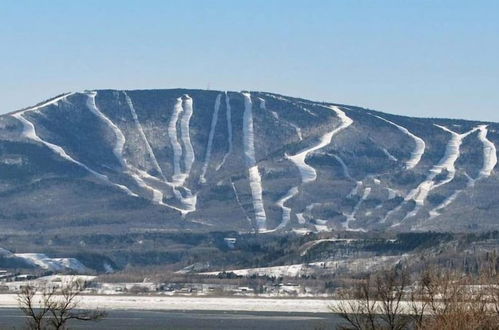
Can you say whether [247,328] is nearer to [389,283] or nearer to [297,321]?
[297,321]

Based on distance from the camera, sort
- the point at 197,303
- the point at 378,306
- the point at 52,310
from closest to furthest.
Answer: the point at 52,310 < the point at 378,306 < the point at 197,303

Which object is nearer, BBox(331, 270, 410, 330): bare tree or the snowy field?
BBox(331, 270, 410, 330): bare tree

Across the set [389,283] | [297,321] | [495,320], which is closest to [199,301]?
[297,321]

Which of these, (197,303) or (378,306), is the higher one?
(197,303)

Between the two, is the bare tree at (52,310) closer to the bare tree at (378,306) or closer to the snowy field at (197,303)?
the bare tree at (378,306)

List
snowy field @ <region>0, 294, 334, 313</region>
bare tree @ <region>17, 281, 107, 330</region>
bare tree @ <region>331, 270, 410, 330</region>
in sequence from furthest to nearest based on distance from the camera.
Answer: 1. snowy field @ <region>0, 294, 334, 313</region>
2. bare tree @ <region>331, 270, 410, 330</region>
3. bare tree @ <region>17, 281, 107, 330</region>

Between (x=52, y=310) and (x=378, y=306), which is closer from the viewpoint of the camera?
(x=52, y=310)

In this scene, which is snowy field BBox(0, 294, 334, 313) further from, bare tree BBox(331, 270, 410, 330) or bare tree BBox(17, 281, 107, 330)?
bare tree BBox(331, 270, 410, 330)

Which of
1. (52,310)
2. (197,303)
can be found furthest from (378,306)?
(197,303)

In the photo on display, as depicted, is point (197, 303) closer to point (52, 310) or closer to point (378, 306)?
point (378, 306)

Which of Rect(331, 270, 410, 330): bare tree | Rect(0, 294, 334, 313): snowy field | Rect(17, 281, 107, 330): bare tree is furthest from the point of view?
Rect(0, 294, 334, 313): snowy field

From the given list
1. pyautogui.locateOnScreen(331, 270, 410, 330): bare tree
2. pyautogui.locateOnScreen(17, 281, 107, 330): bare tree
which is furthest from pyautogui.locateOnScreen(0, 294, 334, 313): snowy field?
pyautogui.locateOnScreen(331, 270, 410, 330): bare tree
